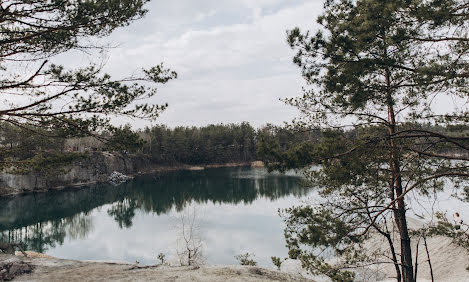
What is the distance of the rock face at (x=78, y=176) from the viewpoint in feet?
122

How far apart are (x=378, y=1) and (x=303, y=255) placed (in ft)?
15.3

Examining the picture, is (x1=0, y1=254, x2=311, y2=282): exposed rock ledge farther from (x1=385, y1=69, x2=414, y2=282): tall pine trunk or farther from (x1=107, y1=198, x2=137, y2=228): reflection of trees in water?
(x1=107, y1=198, x2=137, y2=228): reflection of trees in water

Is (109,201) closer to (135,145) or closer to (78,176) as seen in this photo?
(78,176)

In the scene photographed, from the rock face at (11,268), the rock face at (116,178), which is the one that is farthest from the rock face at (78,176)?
the rock face at (11,268)

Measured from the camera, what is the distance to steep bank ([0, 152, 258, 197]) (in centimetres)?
3709

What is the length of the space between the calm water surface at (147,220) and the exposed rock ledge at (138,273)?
10.4 m

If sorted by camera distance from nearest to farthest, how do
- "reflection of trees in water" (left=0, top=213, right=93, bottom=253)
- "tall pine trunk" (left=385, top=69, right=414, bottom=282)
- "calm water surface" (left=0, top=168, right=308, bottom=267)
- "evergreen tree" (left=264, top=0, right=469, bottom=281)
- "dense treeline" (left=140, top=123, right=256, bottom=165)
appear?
1. "evergreen tree" (left=264, top=0, right=469, bottom=281)
2. "tall pine trunk" (left=385, top=69, right=414, bottom=282)
3. "calm water surface" (left=0, top=168, right=308, bottom=267)
4. "reflection of trees in water" (left=0, top=213, right=93, bottom=253)
5. "dense treeline" (left=140, top=123, right=256, bottom=165)

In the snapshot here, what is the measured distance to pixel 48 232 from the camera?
23.6 m

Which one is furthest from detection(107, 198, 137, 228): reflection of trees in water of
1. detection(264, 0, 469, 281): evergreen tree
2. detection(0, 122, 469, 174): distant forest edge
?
detection(264, 0, 469, 281): evergreen tree

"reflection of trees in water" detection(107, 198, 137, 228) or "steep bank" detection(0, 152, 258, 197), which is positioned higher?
"steep bank" detection(0, 152, 258, 197)

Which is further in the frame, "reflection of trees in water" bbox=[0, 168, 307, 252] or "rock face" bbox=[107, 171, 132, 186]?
"rock face" bbox=[107, 171, 132, 186]

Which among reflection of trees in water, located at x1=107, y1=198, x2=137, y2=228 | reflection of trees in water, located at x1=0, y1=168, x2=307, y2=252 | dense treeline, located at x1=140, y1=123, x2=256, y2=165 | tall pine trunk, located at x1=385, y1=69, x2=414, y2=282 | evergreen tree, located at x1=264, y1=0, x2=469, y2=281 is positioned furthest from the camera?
dense treeline, located at x1=140, y1=123, x2=256, y2=165

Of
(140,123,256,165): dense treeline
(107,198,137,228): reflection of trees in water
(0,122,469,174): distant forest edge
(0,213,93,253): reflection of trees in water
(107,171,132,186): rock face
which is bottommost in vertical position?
(0,213,93,253): reflection of trees in water

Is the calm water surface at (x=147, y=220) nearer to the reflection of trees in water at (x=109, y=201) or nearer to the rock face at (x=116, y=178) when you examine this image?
the reflection of trees in water at (x=109, y=201)
